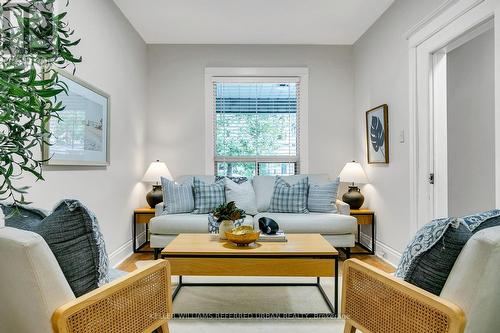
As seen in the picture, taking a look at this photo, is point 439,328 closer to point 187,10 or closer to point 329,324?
point 329,324

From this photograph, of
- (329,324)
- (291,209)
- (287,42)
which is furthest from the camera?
(287,42)

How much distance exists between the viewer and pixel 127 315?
52.1 inches

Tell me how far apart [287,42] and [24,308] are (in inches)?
164

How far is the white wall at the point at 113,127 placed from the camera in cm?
252

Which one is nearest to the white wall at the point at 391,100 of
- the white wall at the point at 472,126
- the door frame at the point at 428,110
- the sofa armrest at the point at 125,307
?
the door frame at the point at 428,110

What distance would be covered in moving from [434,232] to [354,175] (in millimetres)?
2886

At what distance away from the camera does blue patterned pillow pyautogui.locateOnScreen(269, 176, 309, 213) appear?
367 cm

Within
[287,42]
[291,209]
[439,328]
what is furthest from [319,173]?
[439,328]

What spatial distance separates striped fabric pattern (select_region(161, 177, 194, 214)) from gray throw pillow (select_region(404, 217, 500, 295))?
2.71 metres

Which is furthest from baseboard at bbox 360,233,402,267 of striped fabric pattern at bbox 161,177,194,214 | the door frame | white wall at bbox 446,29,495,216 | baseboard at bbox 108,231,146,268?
baseboard at bbox 108,231,146,268

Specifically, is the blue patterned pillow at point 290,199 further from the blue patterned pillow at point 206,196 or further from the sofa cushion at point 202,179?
the sofa cushion at point 202,179

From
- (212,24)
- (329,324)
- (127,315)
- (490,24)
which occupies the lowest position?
(329,324)

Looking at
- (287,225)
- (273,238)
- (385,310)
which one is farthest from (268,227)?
(385,310)

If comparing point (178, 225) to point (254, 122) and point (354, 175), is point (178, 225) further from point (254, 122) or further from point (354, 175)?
point (354, 175)
